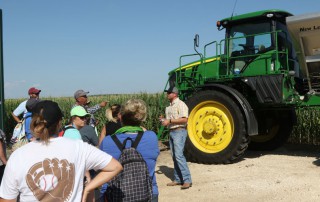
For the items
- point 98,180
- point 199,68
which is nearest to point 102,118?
point 199,68

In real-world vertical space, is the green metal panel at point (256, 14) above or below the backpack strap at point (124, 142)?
above

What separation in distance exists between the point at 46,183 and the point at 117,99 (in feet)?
40.2

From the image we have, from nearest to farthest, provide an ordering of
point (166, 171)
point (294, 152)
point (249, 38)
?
point (166, 171)
point (249, 38)
point (294, 152)

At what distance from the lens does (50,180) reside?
221 cm

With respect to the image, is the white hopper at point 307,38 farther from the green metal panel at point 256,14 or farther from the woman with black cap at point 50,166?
the woman with black cap at point 50,166

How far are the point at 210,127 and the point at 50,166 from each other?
18.4ft

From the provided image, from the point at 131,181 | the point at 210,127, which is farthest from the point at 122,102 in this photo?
the point at 131,181

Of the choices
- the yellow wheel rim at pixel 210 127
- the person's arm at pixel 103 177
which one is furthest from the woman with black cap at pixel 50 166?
the yellow wheel rim at pixel 210 127

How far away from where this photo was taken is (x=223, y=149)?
7414mm

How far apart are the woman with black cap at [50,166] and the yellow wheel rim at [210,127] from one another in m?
5.26

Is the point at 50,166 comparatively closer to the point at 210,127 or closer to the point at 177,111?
the point at 177,111

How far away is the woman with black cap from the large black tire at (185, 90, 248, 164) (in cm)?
511

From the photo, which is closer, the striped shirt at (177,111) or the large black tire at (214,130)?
the striped shirt at (177,111)

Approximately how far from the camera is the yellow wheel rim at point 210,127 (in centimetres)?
750
